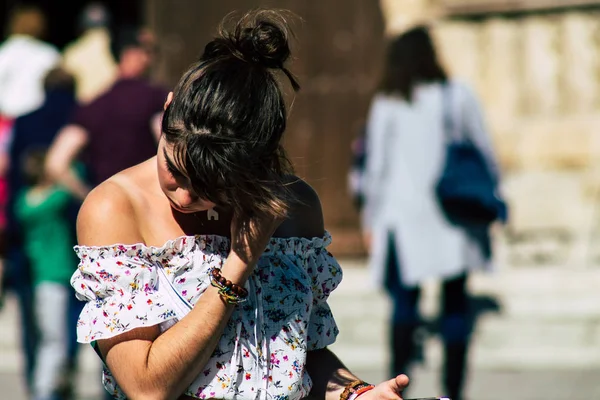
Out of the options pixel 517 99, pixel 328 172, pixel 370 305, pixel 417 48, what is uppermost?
pixel 417 48

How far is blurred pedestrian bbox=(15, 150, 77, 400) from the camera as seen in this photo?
6.02m

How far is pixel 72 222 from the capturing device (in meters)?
6.27

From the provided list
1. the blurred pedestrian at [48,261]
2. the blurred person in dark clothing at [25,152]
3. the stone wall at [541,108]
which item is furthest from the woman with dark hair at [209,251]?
the stone wall at [541,108]

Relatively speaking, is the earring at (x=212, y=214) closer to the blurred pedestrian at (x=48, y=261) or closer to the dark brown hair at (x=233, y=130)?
the dark brown hair at (x=233, y=130)

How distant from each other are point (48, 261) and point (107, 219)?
4.00 m

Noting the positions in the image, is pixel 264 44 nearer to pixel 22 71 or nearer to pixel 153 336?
pixel 153 336

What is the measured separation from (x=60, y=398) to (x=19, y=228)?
101cm

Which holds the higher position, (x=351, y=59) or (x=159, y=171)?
(x=159, y=171)

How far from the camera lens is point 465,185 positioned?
564 centimetres

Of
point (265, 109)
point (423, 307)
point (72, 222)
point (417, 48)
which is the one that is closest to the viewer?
point (265, 109)

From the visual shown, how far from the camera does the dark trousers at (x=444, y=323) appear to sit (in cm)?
577

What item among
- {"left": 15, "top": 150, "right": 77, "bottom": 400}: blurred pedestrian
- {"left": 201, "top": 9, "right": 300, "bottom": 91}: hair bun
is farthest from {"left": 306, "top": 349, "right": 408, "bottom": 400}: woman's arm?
{"left": 15, "top": 150, "right": 77, "bottom": 400}: blurred pedestrian

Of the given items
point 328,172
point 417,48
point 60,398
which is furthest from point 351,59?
point 60,398

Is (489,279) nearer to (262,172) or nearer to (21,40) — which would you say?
(21,40)
